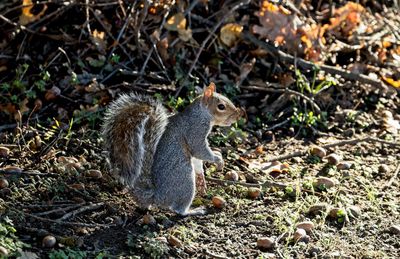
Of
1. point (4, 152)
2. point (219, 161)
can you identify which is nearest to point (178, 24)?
point (219, 161)

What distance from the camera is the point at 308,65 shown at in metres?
5.41

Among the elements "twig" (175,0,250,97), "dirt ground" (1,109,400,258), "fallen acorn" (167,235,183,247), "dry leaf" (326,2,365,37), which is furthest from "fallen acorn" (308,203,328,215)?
"dry leaf" (326,2,365,37)

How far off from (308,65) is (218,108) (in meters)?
1.52

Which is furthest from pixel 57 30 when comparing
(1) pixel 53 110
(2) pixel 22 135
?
(2) pixel 22 135

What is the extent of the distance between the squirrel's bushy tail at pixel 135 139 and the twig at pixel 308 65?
1840mm

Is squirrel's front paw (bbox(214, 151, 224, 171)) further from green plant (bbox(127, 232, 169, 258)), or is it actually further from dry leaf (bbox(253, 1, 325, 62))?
dry leaf (bbox(253, 1, 325, 62))

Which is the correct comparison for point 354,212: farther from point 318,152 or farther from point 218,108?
point 218,108

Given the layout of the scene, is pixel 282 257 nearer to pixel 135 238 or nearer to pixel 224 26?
pixel 135 238

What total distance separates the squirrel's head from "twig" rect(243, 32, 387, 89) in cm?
139

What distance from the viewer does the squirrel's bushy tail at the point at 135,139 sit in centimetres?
362

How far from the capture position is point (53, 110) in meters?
4.70

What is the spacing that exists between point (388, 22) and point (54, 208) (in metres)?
3.63

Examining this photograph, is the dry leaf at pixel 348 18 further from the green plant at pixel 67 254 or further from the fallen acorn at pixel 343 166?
the green plant at pixel 67 254

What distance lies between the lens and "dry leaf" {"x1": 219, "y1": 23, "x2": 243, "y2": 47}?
541 cm
